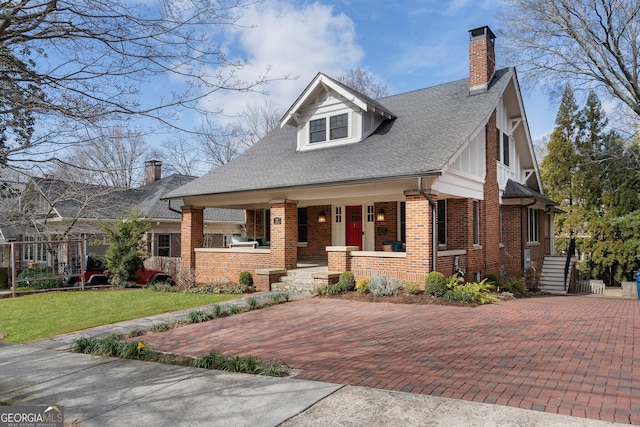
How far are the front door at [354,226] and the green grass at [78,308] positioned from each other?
6.21 metres

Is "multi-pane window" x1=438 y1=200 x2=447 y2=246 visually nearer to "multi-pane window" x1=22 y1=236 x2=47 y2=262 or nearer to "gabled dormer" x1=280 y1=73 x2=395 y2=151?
"gabled dormer" x1=280 y1=73 x2=395 y2=151

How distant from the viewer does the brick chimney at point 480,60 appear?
15.3 metres

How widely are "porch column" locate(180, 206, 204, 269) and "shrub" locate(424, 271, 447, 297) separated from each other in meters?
9.92

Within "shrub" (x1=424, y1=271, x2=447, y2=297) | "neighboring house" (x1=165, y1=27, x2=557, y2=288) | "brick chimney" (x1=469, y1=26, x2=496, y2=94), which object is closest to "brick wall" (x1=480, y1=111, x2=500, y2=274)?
"neighboring house" (x1=165, y1=27, x2=557, y2=288)

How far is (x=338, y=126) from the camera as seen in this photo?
16.1 metres

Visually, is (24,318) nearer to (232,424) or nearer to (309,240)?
(232,424)

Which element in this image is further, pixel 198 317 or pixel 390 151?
pixel 390 151

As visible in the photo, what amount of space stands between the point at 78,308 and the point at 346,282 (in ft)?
23.8

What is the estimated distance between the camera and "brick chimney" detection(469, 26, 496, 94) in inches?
602

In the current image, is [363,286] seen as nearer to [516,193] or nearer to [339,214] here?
[339,214]

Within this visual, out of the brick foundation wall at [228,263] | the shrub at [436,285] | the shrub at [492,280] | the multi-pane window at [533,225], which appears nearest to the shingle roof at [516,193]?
the multi-pane window at [533,225]

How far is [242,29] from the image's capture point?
17.5ft

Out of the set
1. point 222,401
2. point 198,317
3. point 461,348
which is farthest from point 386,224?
point 222,401

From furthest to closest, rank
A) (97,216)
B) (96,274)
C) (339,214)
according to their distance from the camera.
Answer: (97,216), (339,214), (96,274)
